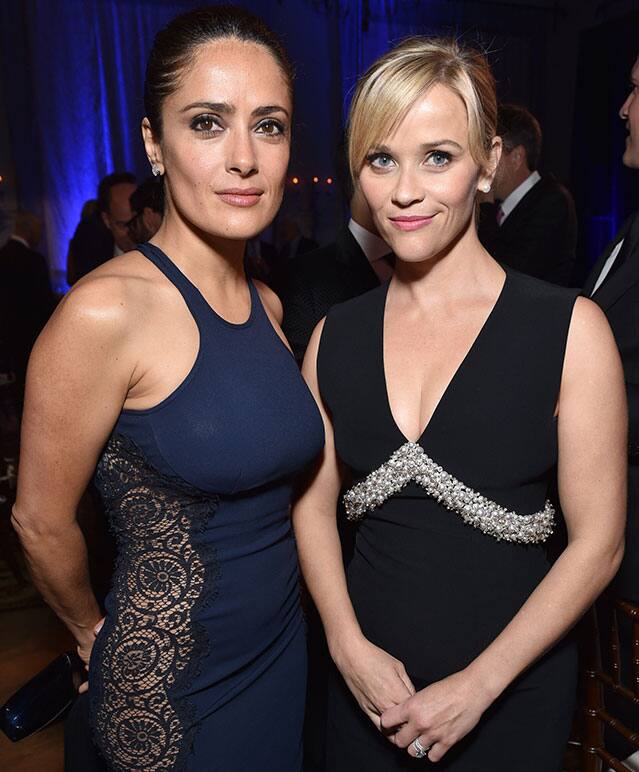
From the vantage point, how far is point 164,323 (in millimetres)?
1226

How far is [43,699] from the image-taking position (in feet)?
4.11

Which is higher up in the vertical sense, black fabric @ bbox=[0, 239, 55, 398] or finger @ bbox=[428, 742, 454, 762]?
finger @ bbox=[428, 742, 454, 762]

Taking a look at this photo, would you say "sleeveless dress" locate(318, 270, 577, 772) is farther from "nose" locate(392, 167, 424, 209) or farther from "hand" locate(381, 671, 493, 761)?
"nose" locate(392, 167, 424, 209)

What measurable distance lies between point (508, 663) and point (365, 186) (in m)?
0.83

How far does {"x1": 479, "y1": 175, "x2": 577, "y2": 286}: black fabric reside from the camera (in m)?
3.67

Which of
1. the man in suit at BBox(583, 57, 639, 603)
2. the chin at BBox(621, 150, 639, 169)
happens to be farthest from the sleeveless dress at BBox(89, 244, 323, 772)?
the chin at BBox(621, 150, 639, 169)

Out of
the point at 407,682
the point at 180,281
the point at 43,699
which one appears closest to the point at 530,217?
the point at 180,281

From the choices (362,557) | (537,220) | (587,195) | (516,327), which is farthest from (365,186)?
(587,195)

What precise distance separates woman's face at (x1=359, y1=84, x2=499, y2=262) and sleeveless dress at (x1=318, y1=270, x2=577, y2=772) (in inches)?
6.5

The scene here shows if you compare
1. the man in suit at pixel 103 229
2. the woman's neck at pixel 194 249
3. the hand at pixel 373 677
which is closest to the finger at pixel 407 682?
the hand at pixel 373 677

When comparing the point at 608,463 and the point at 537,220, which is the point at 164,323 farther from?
the point at 537,220

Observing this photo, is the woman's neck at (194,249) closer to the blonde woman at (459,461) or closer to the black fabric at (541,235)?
the blonde woman at (459,461)

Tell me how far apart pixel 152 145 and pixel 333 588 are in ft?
2.87

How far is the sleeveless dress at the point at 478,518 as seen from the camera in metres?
1.23
